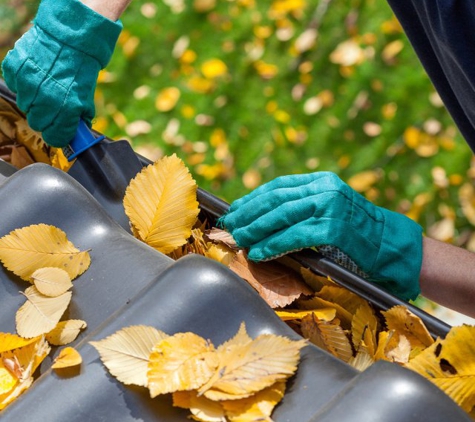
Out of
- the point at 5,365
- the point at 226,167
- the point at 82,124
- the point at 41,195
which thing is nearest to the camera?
the point at 5,365

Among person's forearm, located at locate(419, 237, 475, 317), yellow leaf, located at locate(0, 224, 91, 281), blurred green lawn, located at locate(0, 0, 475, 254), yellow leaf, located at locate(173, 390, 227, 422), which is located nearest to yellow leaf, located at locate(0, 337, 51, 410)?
yellow leaf, located at locate(0, 224, 91, 281)

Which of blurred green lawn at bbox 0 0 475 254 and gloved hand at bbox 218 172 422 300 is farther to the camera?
blurred green lawn at bbox 0 0 475 254

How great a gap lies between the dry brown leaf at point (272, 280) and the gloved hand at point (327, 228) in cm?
3

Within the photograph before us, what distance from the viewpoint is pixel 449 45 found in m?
1.35

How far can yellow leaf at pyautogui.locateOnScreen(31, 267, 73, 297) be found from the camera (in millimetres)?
1090

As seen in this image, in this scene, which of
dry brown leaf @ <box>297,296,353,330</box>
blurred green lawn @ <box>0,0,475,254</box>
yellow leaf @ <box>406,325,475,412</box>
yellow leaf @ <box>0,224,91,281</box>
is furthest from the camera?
blurred green lawn @ <box>0,0,475,254</box>

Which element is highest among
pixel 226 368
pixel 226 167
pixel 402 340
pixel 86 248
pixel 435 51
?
pixel 86 248

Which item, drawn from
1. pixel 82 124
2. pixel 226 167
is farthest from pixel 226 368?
pixel 226 167

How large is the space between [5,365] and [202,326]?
0.33 m

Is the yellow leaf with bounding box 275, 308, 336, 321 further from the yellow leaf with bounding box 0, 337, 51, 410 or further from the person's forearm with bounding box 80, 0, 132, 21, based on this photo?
the person's forearm with bounding box 80, 0, 132, 21

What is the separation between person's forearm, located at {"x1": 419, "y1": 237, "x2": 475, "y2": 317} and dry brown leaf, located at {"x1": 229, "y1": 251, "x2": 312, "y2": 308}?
12.2 inches

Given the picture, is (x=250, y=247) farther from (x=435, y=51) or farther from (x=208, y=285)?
(x=435, y=51)

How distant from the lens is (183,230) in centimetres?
131

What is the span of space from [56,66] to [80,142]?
0.56 feet
